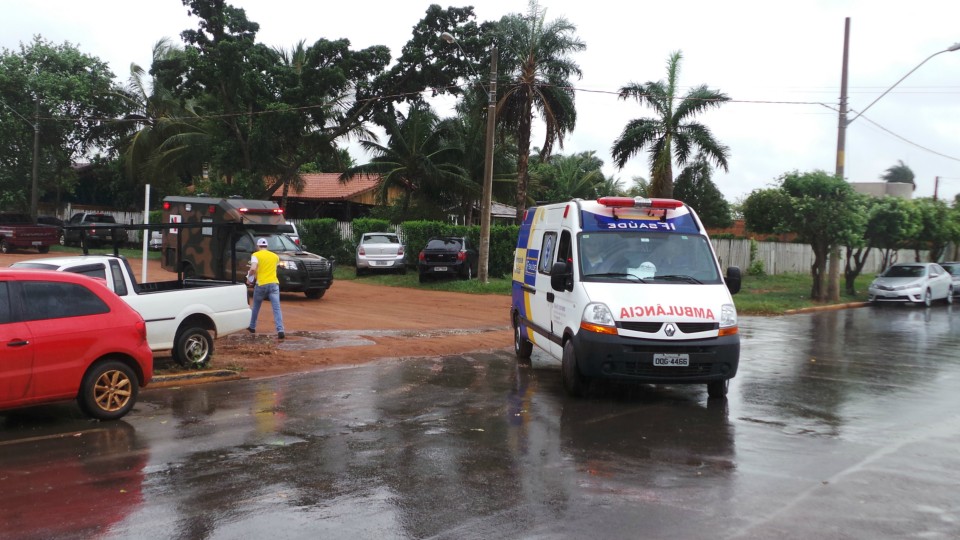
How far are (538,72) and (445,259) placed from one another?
7.34 m

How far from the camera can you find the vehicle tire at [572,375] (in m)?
9.71

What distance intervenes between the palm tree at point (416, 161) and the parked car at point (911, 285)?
54.1ft

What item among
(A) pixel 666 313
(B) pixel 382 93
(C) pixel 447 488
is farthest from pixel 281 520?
(B) pixel 382 93

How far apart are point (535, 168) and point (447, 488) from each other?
41.8m

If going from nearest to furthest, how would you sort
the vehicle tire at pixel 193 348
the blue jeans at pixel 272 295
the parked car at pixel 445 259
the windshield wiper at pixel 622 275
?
the windshield wiper at pixel 622 275 → the vehicle tire at pixel 193 348 → the blue jeans at pixel 272 295 → the parked car at pixel 445 259

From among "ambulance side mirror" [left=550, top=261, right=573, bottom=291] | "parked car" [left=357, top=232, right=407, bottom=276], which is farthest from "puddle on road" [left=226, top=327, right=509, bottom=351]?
"parked car" [left=357, top=232, right=407, bottom=276]

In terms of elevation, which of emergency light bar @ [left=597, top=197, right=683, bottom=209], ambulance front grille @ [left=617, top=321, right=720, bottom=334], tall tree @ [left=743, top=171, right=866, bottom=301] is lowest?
ambulance front grille @ [left=617, top=321, right=720, bottom=334]

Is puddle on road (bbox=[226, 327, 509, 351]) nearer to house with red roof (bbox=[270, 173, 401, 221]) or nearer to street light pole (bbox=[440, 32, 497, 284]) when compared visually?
street light pole (bbox=[440, 32, 497, 284])

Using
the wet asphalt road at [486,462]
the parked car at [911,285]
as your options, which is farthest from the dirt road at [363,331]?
the parked car at [911,285]

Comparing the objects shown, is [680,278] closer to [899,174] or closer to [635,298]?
[635,298]

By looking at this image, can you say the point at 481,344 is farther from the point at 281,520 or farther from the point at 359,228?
the point at 359,228

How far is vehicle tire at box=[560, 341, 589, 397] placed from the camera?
9.71 m

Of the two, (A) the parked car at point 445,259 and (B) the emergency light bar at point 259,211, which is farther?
(A) the parked car at point 445,259

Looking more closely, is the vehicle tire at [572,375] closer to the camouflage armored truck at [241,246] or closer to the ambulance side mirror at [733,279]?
the ambulance side mirror at [733,279]
